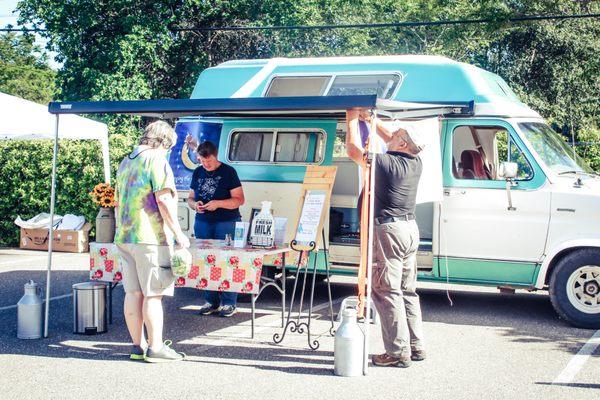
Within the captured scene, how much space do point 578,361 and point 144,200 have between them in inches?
159

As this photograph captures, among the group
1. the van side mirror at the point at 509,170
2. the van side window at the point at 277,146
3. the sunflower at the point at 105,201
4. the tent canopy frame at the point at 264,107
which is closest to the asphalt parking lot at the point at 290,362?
the tent canopy frame at the point at 264,107

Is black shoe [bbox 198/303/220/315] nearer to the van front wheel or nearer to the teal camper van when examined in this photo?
the teal camper van

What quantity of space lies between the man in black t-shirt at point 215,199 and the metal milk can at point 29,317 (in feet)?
6.47

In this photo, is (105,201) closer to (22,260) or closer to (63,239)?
(22,260)

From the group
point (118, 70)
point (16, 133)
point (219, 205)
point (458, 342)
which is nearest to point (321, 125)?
point (219, 205)

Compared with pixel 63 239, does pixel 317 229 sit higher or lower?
higher

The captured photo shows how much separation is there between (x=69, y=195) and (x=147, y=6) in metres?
10.5

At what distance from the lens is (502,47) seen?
32.2 meters

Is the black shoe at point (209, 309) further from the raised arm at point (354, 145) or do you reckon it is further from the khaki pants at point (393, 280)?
the raised arm at point (354, 145)

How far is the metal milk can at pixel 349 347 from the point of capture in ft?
20.3

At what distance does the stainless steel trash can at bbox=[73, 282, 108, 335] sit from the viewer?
298 inches

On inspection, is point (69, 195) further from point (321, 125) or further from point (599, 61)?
point (599, 61)

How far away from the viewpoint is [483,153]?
9.29 meters

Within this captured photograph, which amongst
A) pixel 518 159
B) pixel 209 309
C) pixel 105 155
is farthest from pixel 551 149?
pixel 105 155
